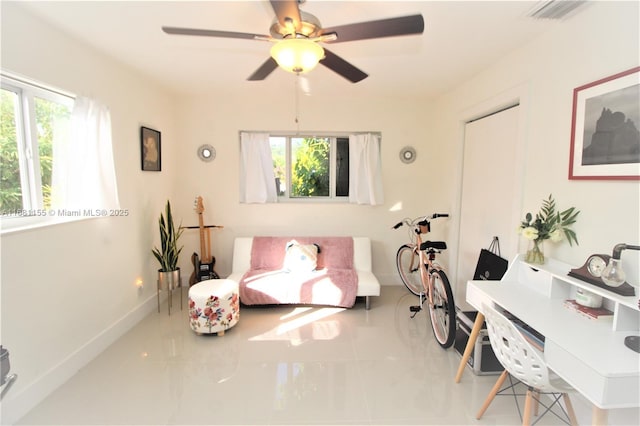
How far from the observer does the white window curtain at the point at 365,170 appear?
3.85 metres

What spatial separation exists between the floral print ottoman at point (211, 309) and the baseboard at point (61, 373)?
0.62 metres

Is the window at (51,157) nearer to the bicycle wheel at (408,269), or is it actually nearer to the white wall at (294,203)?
the white wall at (294,203)

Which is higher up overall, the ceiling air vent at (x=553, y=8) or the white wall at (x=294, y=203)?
the ceiling air vent at (x=553, y=8)

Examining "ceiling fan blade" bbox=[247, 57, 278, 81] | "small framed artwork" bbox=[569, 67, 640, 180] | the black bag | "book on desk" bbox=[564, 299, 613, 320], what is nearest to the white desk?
"book on desk" bbox=[564, 299, 613, 320]

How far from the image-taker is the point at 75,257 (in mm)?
2223

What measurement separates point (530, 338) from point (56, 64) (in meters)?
3.26

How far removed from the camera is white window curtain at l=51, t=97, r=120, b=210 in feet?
7.18

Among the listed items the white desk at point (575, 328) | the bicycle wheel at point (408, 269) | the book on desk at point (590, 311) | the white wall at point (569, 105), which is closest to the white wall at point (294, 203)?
the bicycle wheel at point (408, 269)

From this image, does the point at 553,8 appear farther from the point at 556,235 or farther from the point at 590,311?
the point at 590,311

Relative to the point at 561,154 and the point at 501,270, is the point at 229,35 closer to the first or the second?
the point at 561,154

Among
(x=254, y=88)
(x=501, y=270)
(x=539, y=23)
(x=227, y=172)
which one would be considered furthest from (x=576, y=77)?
(x=227, y=172)

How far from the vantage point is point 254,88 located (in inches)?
134

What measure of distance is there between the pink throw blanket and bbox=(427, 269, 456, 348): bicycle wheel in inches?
31.8

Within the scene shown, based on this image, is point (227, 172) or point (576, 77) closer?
point (576, 77)
